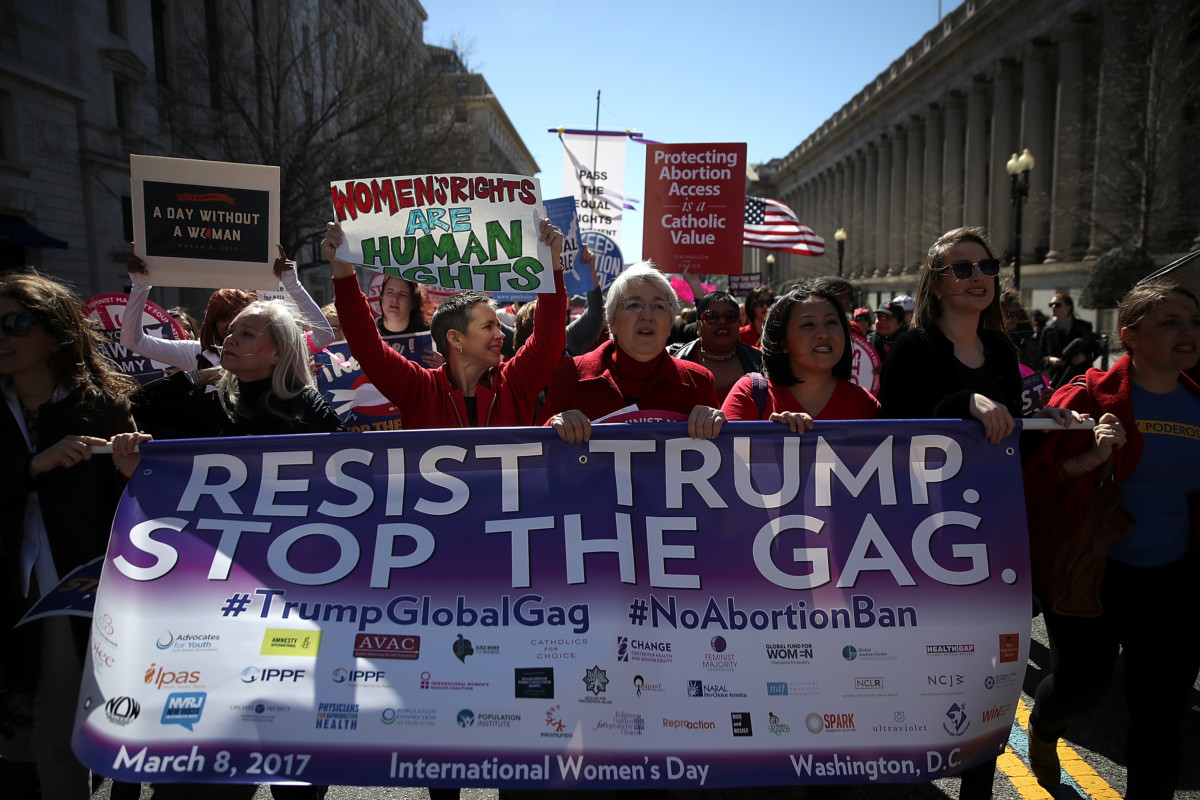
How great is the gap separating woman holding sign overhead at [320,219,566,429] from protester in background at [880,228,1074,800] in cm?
143

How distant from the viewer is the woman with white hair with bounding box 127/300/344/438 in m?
2.90

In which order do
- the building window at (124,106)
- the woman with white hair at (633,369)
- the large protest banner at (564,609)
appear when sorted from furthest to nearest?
the building window at (124,106), the woman with white hair at (633,369), the large protest banner at (564,609)

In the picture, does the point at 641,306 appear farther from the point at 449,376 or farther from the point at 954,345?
the point at 954,345

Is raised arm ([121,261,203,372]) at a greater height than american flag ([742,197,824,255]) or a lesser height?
lesser

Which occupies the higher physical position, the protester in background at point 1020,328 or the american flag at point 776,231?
the american flag at point 776,231

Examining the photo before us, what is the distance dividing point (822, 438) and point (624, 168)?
7893 mm

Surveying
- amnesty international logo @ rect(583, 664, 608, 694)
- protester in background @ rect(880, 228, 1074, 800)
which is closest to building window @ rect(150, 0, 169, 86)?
protester in background @ rect(880, 228, 1074, 800)

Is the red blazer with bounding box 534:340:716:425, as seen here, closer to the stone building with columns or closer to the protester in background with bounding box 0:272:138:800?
the protester in background with bounding box 0:272:138:800

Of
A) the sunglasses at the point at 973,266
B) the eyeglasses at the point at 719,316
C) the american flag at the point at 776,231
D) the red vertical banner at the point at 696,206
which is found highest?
the american flag at the point at 776,231

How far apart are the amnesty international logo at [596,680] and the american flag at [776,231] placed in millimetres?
13685

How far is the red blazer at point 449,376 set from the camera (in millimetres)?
3086

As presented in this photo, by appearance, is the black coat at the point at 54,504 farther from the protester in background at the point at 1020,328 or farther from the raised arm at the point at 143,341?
the protester in background at the point at 1020,328

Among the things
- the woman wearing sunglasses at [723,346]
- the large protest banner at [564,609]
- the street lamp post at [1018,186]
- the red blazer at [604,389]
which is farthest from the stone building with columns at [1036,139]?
the large protest banner at [564,609]

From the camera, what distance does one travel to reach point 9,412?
100 inches
